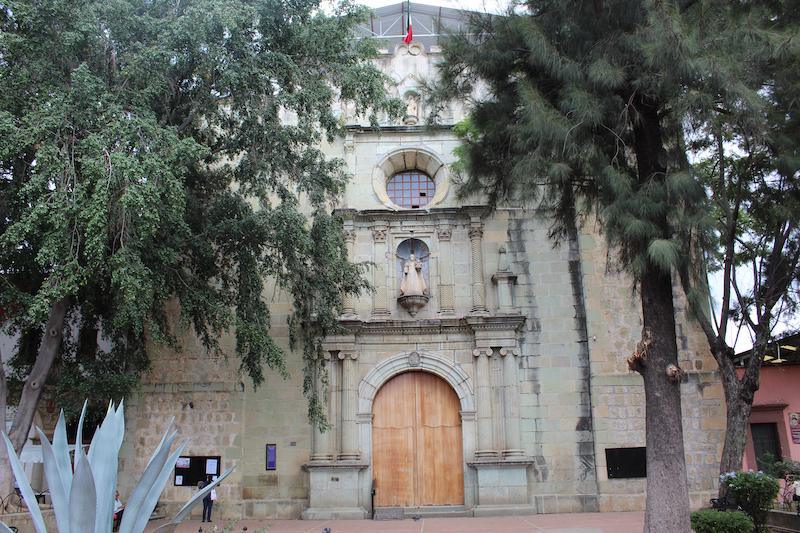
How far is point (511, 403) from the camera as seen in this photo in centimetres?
1636

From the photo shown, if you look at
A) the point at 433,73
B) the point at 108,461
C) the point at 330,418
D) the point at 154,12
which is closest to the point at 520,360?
the point at 330,418

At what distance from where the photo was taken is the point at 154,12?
1213 centimetres

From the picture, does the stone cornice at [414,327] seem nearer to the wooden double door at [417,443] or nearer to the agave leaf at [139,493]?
the wooden double door at [417,443]

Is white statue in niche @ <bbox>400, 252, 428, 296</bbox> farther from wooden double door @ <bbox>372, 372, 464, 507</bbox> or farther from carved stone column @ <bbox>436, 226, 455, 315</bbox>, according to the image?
wooden double door @ <bbox>372, 372, 464, 507</bbox>

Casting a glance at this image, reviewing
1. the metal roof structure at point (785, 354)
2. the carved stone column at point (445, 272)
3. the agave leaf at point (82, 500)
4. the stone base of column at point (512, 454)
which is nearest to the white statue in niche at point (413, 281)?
the carved stone column at point (445, 272)

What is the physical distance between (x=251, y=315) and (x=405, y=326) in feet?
15.6

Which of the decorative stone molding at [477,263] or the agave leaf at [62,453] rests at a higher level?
the decorative stone molding at [477,263]

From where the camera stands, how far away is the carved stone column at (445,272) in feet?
56.6

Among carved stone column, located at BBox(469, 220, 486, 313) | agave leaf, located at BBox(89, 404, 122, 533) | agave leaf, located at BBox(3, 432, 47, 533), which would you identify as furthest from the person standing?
Answer: agave leaf, located at BBox(3, 432, 47, 533)

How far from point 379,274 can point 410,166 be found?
348 cm

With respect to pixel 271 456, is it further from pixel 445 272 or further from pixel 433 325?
pixel 445 272

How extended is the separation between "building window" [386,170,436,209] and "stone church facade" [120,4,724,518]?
0.95 metres

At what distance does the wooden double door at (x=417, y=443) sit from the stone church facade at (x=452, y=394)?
0.11 feet

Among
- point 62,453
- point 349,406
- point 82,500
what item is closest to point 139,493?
point 82,500
